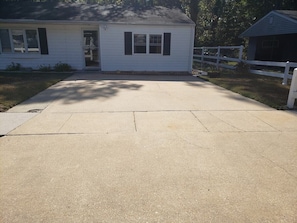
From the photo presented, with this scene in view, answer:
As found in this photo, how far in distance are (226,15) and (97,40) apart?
24395 mm

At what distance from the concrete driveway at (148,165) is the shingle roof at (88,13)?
9.18 m

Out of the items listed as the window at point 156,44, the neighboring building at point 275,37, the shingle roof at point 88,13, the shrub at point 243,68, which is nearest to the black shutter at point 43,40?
the shingle roof at point 88,13

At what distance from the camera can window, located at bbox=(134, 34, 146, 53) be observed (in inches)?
544

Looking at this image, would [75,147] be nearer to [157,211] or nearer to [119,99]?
[157,211]

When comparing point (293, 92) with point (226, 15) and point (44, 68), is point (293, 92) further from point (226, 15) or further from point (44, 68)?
point (226, 15)

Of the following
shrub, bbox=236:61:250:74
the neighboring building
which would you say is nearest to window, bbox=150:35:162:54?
shrub, bbox=236:61:250:74

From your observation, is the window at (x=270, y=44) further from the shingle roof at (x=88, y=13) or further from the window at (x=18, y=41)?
the window at (x=18, y=41)

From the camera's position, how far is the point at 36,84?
927 centimetres

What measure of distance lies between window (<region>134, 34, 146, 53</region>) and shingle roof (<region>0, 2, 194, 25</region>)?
0.79 metres

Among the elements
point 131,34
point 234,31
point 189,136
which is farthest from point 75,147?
point 234,31

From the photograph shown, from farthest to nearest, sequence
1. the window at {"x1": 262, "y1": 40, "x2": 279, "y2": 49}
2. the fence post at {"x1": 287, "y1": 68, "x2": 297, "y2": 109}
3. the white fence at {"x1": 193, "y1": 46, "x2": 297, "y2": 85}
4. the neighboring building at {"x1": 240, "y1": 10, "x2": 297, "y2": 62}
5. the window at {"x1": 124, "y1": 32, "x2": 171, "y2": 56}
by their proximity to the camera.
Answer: the window at {"x1": 262, "y1": 40, "x2": 279, "y2": 49}, the neighboring building at {"x1": 240, "y1": 10, "x2": 297, "y2": 62}, the window at {"x1": 124, "y1": 32, "x2": 171, "y2": 56}, the white fence at {"x1": 193, "y1": 46, "x2": 297, "y2": 85}, the fence post at {"x1": 287, "y1": 68, "x2": 297, "y2": 109}

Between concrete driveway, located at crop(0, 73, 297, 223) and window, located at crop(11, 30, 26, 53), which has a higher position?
window, located at crop(11, 30, 26, 53)

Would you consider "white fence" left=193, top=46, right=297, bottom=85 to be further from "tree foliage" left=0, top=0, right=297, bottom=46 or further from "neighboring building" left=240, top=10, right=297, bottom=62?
"tree foliage" left=0, top=0, right=297, bottom=46

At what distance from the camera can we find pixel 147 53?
46.1ft
